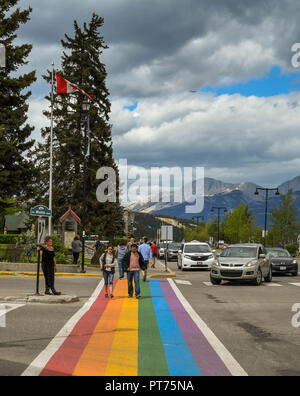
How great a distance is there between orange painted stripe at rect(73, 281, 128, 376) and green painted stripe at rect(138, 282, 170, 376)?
0.51 metres

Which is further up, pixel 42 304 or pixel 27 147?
pixel 27 147

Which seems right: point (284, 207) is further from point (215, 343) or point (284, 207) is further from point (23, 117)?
point (215, 343)

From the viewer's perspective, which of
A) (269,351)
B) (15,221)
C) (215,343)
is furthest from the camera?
(15,221)

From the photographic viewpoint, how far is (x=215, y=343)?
30.5 ft

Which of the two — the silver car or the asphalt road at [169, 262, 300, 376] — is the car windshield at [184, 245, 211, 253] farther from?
the asphalt road at [169, 262, 300, 376]

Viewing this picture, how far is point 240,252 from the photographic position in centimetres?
2278

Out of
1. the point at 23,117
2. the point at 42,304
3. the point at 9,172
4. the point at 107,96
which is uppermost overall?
the point at 107,96

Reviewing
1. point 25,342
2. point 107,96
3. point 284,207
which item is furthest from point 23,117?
point 284,207

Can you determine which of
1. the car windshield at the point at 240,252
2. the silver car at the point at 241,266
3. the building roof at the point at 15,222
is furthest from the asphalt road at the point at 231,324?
the building roof at the point at 15,222

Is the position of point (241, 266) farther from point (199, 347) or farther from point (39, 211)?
point (199, 347)

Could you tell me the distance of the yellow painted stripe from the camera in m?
7.16

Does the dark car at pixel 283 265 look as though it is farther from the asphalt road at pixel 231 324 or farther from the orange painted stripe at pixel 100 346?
the orange painted stripe at pixel 100 346

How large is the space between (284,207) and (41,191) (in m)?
39.7

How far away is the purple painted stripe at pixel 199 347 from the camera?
7229 millimetres
